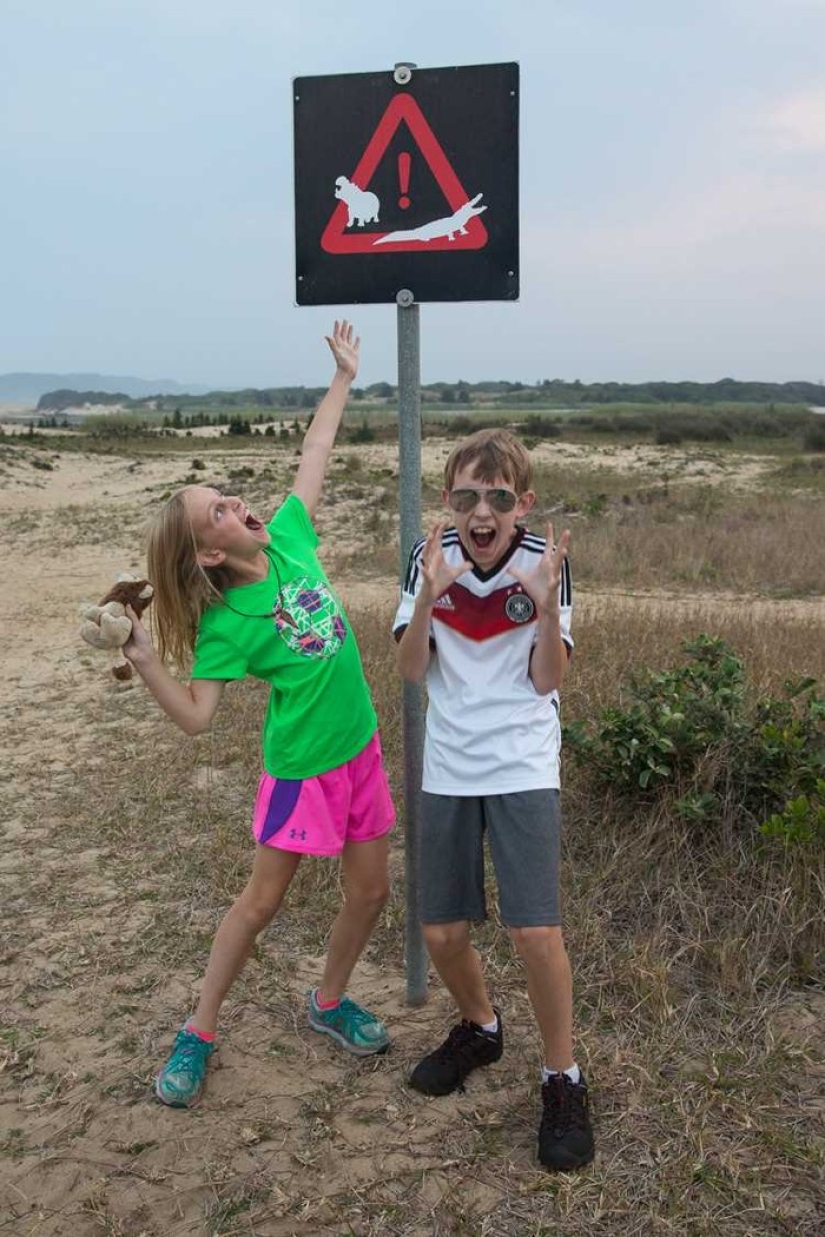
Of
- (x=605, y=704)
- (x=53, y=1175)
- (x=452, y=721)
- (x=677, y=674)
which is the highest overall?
(x=452, y=721)

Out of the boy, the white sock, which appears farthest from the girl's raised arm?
the white sock

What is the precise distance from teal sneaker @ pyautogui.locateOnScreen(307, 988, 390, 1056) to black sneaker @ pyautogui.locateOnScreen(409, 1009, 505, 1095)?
15cm

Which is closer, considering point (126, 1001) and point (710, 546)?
point (126, 1001)

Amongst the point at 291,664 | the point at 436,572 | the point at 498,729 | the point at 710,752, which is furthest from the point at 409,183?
the point at 710,752

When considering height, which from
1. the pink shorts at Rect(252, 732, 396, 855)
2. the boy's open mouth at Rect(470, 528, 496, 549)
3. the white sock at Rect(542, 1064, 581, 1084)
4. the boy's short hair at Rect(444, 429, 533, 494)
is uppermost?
the boy's short hair at Rect(444, 429, 533, 494)

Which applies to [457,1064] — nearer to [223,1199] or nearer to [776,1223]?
[223,1199]

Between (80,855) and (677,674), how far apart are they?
2453 millimetres

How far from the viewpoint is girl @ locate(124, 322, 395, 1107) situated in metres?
2.61

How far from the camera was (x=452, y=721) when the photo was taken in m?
2.47

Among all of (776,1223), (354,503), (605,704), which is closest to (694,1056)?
(776,1223)

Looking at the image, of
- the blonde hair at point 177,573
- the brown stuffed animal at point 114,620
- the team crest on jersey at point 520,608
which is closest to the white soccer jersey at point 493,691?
the team crest on jersey at point 520,608

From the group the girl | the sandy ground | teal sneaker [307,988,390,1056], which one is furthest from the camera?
teal sneaker [307,988,390,1056]

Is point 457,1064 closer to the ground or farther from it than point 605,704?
closer to the ground

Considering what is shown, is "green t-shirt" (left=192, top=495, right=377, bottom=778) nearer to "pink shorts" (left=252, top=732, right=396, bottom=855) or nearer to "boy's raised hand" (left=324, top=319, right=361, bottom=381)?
"pink shorts" (left=252, top=732, right=396, bottom=855)
